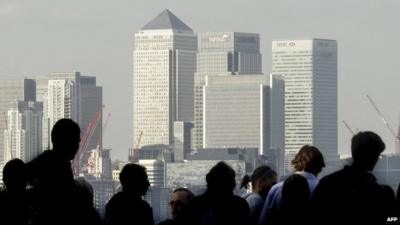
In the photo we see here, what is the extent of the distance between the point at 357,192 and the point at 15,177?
214 centimetres

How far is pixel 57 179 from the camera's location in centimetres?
1141

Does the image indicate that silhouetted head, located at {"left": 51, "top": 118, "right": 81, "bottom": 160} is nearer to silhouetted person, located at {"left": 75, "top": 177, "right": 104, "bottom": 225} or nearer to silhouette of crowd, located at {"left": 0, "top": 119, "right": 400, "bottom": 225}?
silhouette of crowd, located at {"left": 0, "top": 119, "right": 400, "bottom": 225}

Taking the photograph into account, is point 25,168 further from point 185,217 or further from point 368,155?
point 368,155

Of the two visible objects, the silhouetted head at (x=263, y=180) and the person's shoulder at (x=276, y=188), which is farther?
the silhouetted head at (x=263, y=180)

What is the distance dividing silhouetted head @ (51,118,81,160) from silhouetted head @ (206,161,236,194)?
45.1 inches

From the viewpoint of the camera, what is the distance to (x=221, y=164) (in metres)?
12.5

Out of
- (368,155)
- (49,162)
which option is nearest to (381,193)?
(368,155)

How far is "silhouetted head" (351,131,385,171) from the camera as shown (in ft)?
38.9

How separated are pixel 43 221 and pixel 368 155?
2071 mm

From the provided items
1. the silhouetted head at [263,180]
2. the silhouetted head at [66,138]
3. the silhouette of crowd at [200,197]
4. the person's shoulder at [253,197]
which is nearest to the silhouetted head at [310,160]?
the silhouette of crowd at [200,197]

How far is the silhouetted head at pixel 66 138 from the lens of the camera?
11.6 meters

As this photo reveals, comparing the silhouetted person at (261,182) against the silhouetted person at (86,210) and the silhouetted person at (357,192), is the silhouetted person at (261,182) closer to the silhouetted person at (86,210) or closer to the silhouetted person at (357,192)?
the silhouetted person at (357,192)

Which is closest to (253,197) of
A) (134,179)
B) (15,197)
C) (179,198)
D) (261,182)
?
(261,182)

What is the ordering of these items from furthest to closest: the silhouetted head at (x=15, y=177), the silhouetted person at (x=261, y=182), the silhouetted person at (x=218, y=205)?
the silhouetted person at (x=261, y=182)
the silhouetted person at (x=218, y=205)
the silhouetted head at (x=15, y=177)
